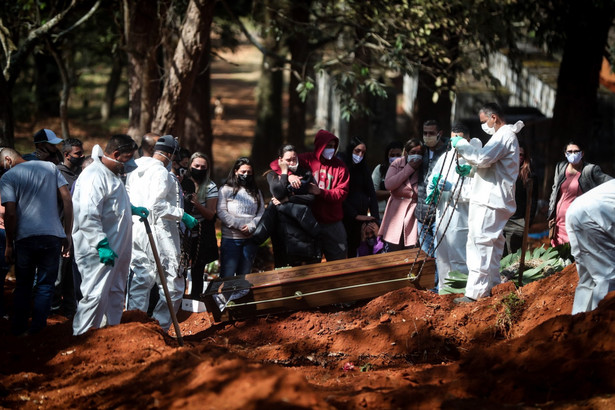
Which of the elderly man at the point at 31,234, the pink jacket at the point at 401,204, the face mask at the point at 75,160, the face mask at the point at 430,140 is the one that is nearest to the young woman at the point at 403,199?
the pink jacket at the point at 401,204

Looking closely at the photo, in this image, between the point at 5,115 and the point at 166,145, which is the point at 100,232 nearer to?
the point at 166,145

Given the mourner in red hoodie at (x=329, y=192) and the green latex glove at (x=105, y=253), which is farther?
the mourner in red hoodie at (x=329, y=192)

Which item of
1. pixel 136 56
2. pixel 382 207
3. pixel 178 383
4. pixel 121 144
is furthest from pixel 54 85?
pixel 178 383

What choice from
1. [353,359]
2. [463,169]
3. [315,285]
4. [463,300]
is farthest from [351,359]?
[463,169]

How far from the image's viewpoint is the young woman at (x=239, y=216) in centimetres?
873

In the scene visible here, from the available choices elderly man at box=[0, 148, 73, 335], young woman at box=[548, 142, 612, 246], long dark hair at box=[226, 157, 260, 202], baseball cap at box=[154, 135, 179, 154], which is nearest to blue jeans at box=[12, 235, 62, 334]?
elderly man at box=[0, 148, 73, 335]

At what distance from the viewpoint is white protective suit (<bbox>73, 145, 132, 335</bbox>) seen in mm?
6773

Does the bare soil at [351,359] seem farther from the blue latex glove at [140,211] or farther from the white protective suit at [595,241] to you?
the blue latex glove at [140,211]

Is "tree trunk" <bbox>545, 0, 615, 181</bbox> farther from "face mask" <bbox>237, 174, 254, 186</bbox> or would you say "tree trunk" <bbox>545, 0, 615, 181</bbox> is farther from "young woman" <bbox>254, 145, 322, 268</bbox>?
"face mask" <bbox>237, 174, 254, 186</bbox>

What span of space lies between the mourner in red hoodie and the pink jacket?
663mm

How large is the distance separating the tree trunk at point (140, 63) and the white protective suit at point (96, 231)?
18.1ft

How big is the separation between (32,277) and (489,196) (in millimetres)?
4449

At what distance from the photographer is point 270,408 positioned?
443 centimetres

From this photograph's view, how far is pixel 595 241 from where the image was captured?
6.50 meters
